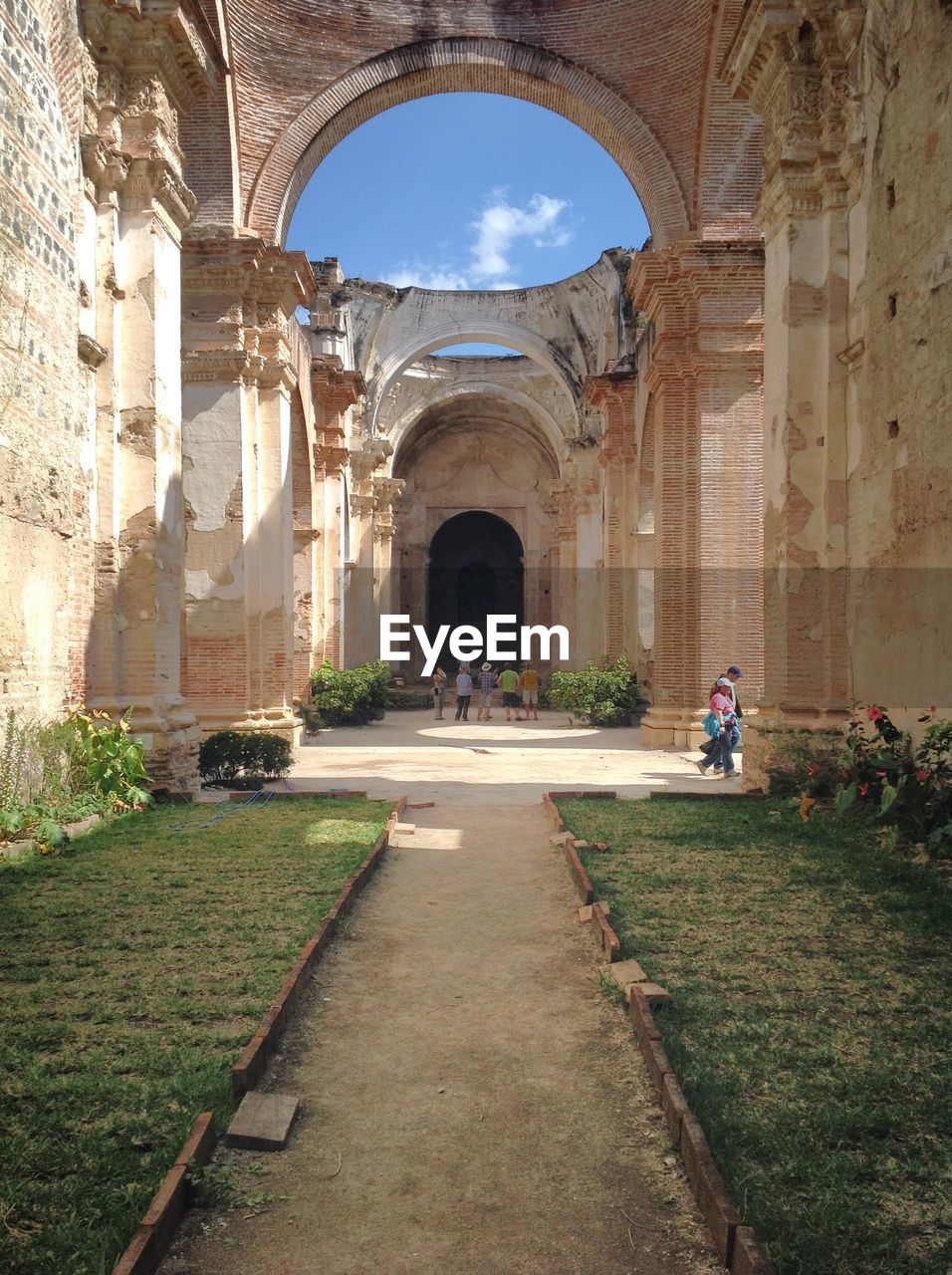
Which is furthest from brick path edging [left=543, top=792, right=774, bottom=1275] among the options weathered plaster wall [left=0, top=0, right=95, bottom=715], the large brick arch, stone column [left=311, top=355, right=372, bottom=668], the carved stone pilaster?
stone column [left=311, top=355, right=372, bottom=668]

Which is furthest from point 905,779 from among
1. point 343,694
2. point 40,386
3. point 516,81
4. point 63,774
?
point 343,694

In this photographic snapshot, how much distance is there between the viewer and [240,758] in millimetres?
10492

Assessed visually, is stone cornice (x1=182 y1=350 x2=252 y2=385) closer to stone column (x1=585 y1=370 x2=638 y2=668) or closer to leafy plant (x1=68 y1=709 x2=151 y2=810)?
leafy plant (x1=68 y1=709 x2=151 y2=810)

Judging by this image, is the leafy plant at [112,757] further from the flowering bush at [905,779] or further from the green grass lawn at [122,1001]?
the flowering bush at [905,779]

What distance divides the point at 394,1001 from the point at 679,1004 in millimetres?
1109

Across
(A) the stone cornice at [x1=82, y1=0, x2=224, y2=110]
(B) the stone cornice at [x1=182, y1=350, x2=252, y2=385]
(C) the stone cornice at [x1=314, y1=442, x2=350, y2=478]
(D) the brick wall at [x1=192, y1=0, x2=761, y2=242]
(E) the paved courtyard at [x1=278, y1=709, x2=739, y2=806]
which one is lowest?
(E) the paved courtyard at [x1=278, y1=709, x2=739, y2=806]

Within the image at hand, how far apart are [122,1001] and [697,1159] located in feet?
7.06

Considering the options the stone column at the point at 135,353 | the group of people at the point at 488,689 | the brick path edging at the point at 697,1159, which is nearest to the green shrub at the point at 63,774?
the stone column at the point at 135,353

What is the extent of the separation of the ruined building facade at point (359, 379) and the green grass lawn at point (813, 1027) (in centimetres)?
220

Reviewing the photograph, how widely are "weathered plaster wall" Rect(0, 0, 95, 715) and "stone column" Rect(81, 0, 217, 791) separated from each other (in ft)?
0.99

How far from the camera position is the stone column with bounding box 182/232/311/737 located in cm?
1312

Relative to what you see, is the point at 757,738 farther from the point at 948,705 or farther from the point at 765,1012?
the point at 765,1012

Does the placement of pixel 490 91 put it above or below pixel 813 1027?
above

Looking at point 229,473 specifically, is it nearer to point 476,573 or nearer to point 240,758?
point 240,758
